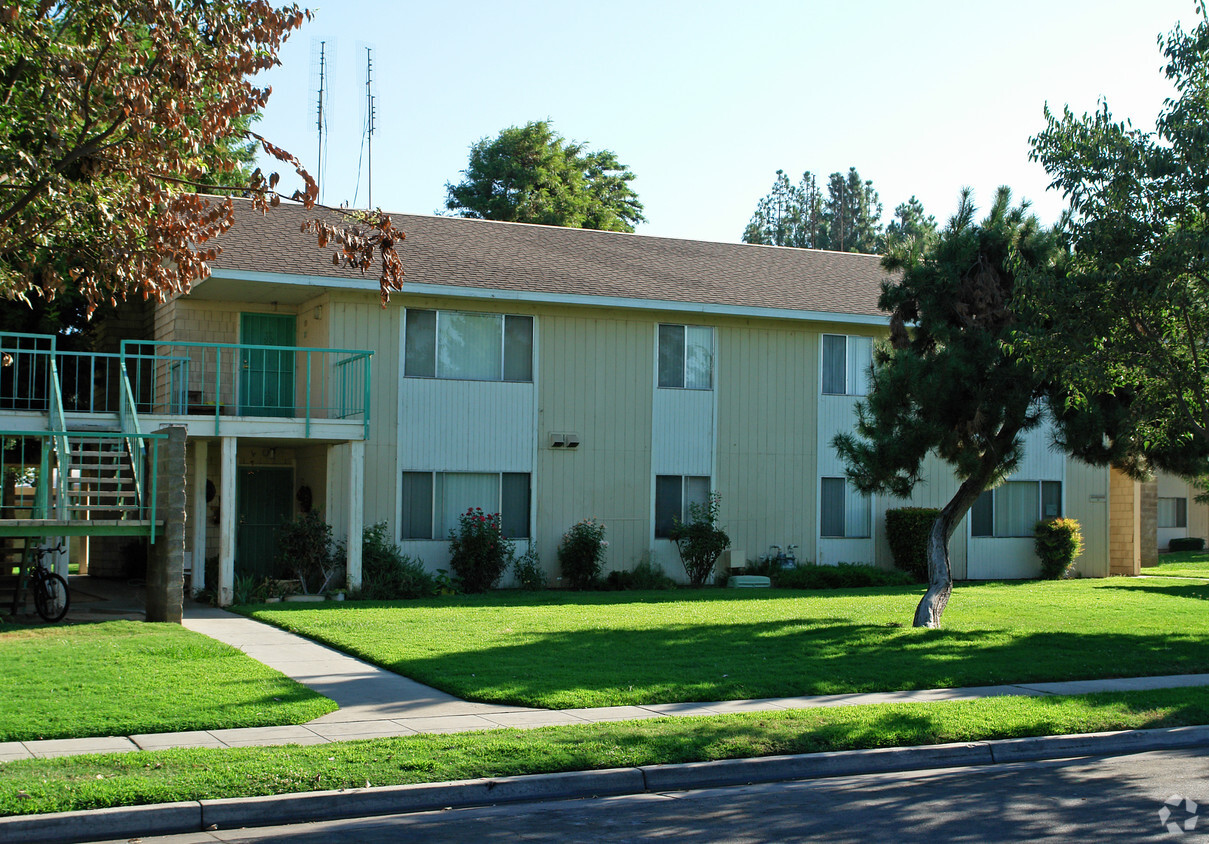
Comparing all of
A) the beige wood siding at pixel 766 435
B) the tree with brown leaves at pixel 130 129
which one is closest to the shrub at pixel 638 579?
the beige wood siding at pixel 766 435

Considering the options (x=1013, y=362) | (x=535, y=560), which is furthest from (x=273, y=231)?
(x=1013, y=362)

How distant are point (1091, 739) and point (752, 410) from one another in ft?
47.5

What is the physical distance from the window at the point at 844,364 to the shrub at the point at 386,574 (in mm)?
9233

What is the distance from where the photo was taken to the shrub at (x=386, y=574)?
62.7ft

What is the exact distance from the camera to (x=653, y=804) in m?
7.39

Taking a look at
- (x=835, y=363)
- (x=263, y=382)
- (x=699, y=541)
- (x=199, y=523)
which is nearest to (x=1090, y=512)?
(x=835, y=363)

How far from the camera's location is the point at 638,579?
2180 cm

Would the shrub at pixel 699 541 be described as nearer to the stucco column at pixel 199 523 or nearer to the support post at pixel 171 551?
the stucco column at pixel 199 523

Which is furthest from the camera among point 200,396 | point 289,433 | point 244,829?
point 200,396

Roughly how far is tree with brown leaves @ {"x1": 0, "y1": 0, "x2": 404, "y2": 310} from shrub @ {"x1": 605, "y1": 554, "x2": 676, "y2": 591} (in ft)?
40.2

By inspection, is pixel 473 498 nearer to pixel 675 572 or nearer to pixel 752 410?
pixel 675 572

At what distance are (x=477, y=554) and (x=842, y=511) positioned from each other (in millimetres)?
8035

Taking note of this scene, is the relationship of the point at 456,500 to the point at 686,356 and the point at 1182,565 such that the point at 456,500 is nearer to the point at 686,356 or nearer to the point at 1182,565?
the point at 686,356

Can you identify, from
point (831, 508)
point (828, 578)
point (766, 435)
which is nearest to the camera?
point (828, 578)
